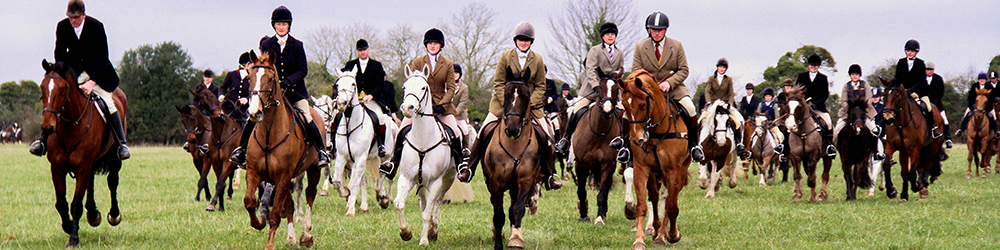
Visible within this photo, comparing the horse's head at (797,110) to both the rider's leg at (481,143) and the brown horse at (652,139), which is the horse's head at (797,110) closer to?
the brown horse at (652,139)

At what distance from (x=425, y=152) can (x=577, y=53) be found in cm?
3323

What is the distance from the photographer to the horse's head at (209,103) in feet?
42.3

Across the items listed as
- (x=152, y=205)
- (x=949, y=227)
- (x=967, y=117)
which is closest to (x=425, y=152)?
(x=949, y=227)

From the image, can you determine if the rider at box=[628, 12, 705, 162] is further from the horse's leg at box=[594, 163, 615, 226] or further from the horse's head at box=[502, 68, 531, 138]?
the horse's head at box=[502, 68, 531, 138]

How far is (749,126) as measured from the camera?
56.5 feet

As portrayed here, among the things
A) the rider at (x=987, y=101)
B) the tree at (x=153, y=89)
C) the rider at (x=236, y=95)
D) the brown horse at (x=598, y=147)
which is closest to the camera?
the brown horse at (x=598, y=147)

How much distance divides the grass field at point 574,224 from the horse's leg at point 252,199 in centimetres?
85

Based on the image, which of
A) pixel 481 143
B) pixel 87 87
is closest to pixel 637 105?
pixel 481 143

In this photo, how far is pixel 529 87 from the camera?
9.01 meters

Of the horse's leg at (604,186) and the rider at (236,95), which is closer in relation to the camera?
the horse's leg at (604,186)

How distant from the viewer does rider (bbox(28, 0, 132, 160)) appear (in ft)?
29.1

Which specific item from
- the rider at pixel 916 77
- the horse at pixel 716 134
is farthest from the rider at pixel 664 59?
the rider at pixel 916 77

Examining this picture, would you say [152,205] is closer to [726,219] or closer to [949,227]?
[726,219]

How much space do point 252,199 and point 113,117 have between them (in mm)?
2215
